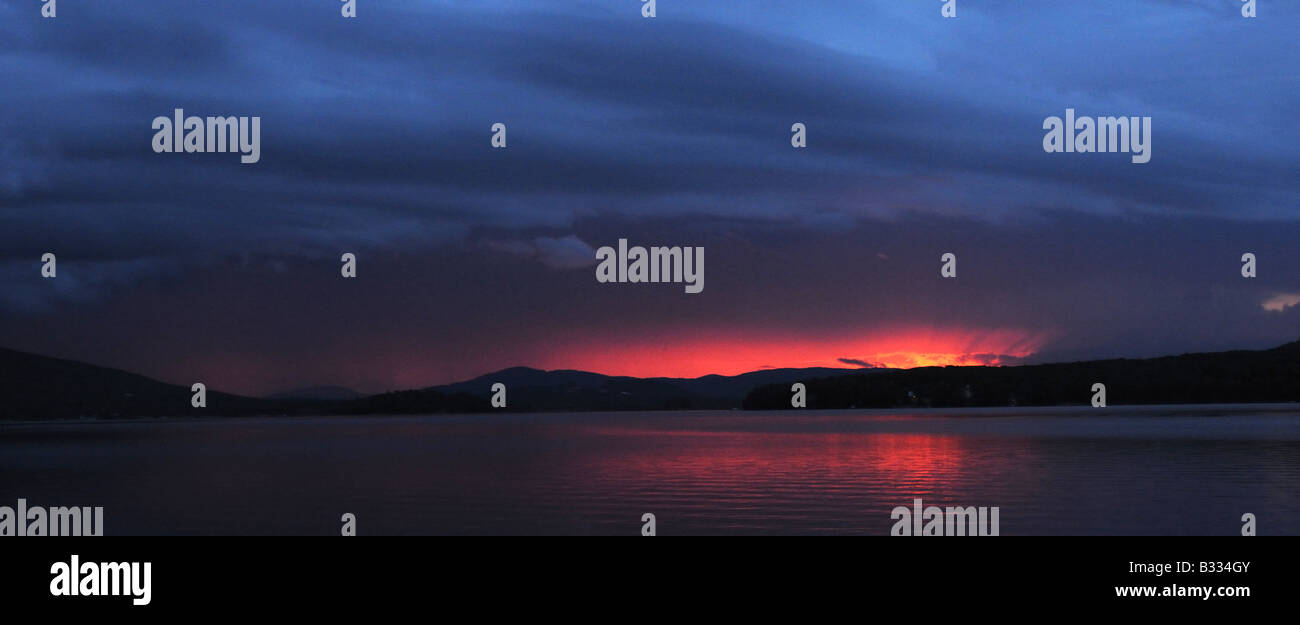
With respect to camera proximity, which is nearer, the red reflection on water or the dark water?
the dark water

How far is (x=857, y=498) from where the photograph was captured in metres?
40.7

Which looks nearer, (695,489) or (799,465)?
(695,489)

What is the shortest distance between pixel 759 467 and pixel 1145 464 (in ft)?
67.7

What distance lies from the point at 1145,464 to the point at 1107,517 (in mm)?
25635

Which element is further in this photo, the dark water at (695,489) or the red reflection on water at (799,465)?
the red reflection on water at (799,465)

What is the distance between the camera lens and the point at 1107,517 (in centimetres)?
3303
